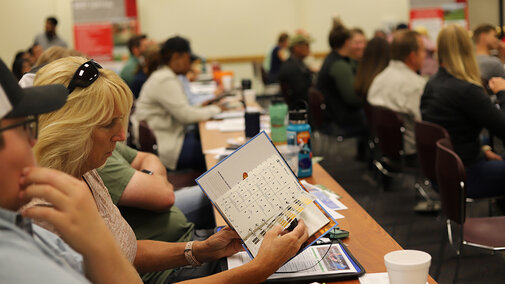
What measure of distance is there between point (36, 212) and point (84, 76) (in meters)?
0.65

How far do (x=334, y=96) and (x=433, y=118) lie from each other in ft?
6.79

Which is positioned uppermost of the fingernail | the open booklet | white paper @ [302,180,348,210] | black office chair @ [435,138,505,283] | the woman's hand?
the fingernail

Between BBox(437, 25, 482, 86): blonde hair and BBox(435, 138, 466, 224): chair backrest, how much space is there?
35.0 inches

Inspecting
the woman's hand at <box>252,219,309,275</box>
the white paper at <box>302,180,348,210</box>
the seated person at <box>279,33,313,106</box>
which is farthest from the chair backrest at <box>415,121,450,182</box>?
the seated person at <box>279,33,313,106</box>

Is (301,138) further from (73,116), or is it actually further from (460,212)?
(73,116)

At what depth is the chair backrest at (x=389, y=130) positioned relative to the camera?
387cm

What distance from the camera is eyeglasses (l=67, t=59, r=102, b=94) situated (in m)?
1.49

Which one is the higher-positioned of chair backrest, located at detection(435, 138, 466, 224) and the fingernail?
the fingernail

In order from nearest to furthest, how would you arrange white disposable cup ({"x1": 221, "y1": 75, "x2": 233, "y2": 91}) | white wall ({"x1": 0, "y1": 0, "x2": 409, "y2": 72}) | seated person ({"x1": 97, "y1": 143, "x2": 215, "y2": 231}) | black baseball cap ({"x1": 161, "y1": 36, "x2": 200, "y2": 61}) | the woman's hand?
the woman's hand < seated person ({"x1": 97, "y1": 143, "x2": 215, "y2": 231}) < black baseball cap ({"x1": 161, "y1": 36, "x2": 200, "y2": 61}) < white disposable cup ({"x1": 221, "y1": 75, "x2": 233, "y2": 91}) < white wall ({"x1": 0, "y1": 0, "x2": 409, "y2": 72})

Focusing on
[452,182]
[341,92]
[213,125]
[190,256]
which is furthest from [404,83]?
[190,256]

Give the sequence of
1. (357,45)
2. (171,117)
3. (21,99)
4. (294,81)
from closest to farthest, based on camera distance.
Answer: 1. (21,99)
2. (171,117)
3. (357,45)
4. (294,81)

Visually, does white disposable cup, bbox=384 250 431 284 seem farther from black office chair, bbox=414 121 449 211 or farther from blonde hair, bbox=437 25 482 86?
blonde hair, bbox=437 25 482 86

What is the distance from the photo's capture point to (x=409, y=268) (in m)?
1.22

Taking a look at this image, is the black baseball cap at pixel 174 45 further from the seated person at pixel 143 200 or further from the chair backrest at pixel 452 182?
the chair backrest at pixel 452 182
